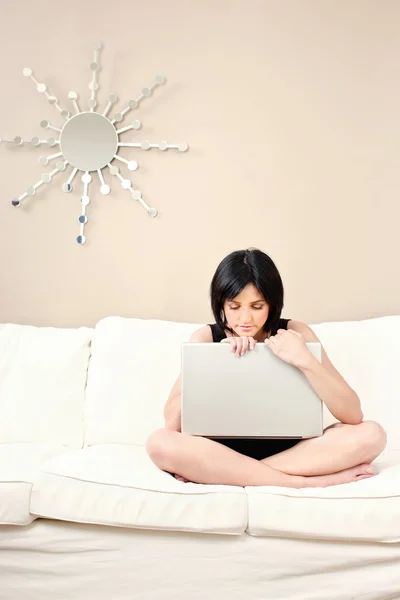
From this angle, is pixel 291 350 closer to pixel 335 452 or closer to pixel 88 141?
pixel 335 452

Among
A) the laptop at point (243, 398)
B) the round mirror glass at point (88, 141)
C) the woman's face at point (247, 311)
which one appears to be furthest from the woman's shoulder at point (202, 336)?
the round mirror glass at point (88, 141)

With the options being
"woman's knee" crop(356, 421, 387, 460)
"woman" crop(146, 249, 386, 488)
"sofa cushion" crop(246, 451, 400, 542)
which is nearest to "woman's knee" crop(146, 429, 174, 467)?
"woman" crop(146, 249, 386, 488)

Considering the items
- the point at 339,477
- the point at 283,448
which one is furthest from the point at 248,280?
the point at 339,477

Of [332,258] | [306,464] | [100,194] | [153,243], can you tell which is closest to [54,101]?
[100,194]

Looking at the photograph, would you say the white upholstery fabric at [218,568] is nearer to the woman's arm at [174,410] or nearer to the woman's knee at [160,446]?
the woman's knee at [160,446]

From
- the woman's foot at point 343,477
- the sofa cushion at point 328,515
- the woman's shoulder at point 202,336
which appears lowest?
the sofa cushion at point 328,515

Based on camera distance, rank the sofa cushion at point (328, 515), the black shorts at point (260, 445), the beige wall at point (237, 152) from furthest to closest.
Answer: the beige wall at point (237, 152), the black shorts at point (260, 445), the sofa cushion at point (328, 515)

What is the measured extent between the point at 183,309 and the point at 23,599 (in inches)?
53.4

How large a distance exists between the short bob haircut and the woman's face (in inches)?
0.5

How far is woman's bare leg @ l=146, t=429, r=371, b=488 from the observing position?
158cm

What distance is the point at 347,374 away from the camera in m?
2.26

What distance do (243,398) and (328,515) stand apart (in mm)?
327

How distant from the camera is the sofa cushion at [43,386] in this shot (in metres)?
2.23

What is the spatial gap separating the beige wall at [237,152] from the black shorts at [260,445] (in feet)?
3.23
